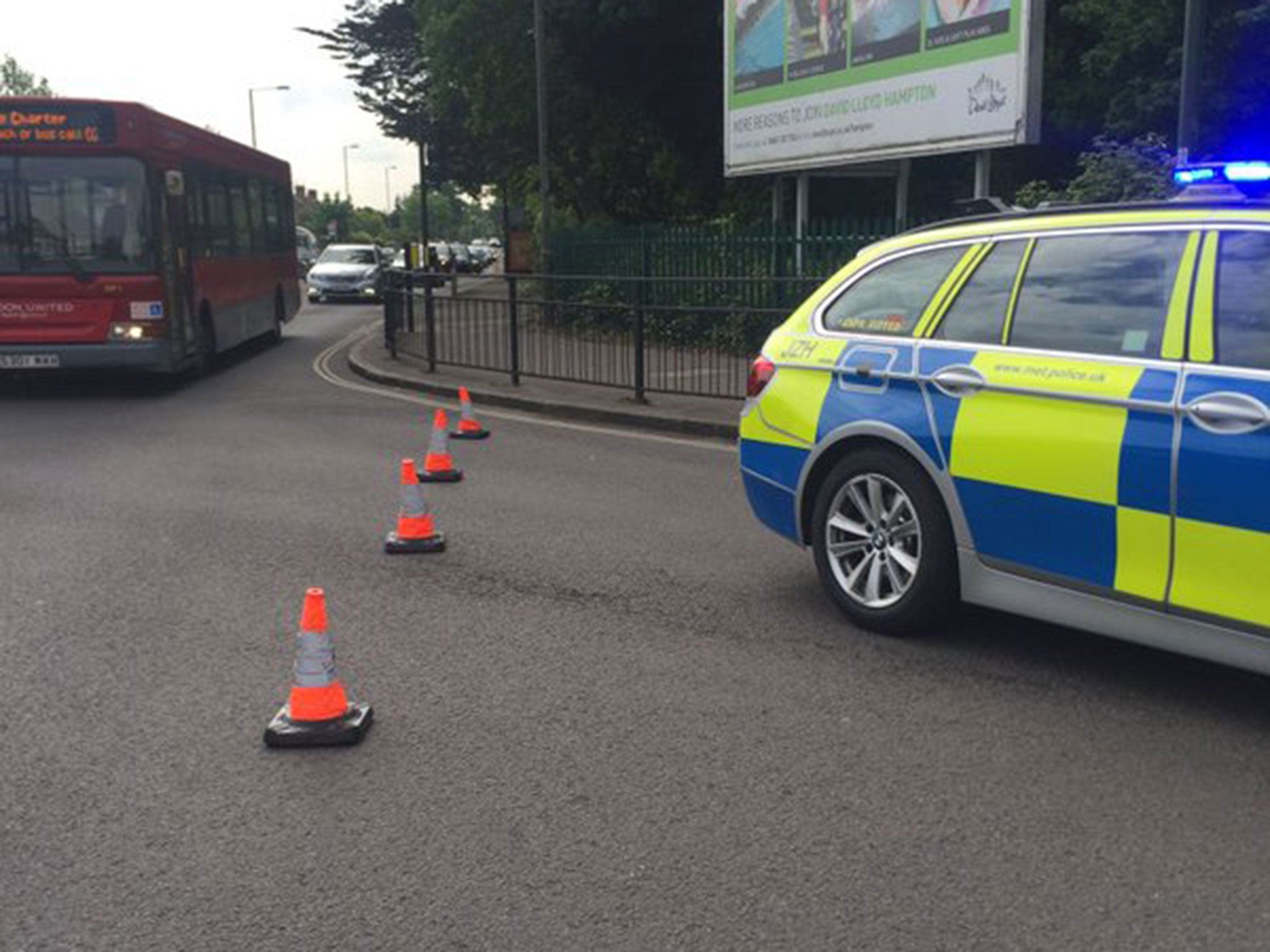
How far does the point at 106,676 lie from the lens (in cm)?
475

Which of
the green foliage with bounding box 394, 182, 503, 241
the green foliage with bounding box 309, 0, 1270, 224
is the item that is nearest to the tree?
the green foliage with bounding box 394, 182, 503, 241

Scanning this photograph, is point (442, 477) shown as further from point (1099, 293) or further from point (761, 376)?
point (1099, 293)

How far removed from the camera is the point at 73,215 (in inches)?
501

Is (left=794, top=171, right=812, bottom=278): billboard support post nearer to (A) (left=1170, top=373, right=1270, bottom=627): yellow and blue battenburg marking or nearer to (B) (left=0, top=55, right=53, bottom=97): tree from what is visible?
(A) (left=1170, top=373, right=1270, bottom=627): yellow and blue battenburg marking

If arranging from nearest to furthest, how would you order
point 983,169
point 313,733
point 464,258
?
point 313,733, point 983,169, point 464,258

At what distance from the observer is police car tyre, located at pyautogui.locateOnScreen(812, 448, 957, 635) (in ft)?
16.2

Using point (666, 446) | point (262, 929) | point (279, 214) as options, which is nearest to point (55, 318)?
point (666, 446)

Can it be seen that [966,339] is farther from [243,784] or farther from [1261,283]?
[243,784]

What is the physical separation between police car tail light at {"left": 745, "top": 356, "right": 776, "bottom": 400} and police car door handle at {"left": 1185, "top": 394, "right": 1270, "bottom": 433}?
206 centimetres

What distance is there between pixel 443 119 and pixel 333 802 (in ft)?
133

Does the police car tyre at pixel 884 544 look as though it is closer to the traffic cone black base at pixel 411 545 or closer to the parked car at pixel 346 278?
the traffic cone black base at pixel 411 545

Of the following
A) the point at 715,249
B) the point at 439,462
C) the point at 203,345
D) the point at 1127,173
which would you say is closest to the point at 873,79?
the point at 715,249

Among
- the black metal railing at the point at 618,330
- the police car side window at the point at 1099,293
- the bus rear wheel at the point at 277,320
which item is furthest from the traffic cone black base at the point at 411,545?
the bus rear wheel at the point at 277,320

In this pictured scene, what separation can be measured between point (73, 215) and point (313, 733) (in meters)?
10.5
